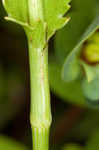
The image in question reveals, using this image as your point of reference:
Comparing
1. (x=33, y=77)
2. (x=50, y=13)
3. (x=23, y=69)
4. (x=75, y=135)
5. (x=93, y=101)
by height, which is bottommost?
(x=75, y=135)

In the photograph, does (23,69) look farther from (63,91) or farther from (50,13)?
(50,13)

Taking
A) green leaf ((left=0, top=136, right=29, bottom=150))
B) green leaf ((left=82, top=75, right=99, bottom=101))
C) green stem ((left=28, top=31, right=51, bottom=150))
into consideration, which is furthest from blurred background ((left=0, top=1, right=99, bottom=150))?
green stem ((left=28, top=31, right=51, bottom=150))

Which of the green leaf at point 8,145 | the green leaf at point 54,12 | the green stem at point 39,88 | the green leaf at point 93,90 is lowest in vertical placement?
the green leaf at point 8,145

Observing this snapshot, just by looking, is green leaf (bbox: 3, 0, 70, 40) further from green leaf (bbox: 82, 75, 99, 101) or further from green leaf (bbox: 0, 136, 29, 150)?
green leaf (bbox: 0, 136, 29, 150)

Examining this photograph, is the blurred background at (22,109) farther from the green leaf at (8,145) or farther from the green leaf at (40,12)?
the green leaf at (40,12)

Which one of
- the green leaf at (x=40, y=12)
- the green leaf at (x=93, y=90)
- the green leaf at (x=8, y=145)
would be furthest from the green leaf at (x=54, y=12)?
the green leaf at (x=8, y=145)

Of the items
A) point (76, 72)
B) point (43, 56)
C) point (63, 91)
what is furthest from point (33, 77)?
point (63, 91)

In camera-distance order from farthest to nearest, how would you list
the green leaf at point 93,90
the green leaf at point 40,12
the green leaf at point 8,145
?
the green leaf at point 8,145
the green leaf at point 93,90
the green leaf at point 40,12

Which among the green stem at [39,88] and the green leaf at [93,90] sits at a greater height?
the green stem at [39,88]
